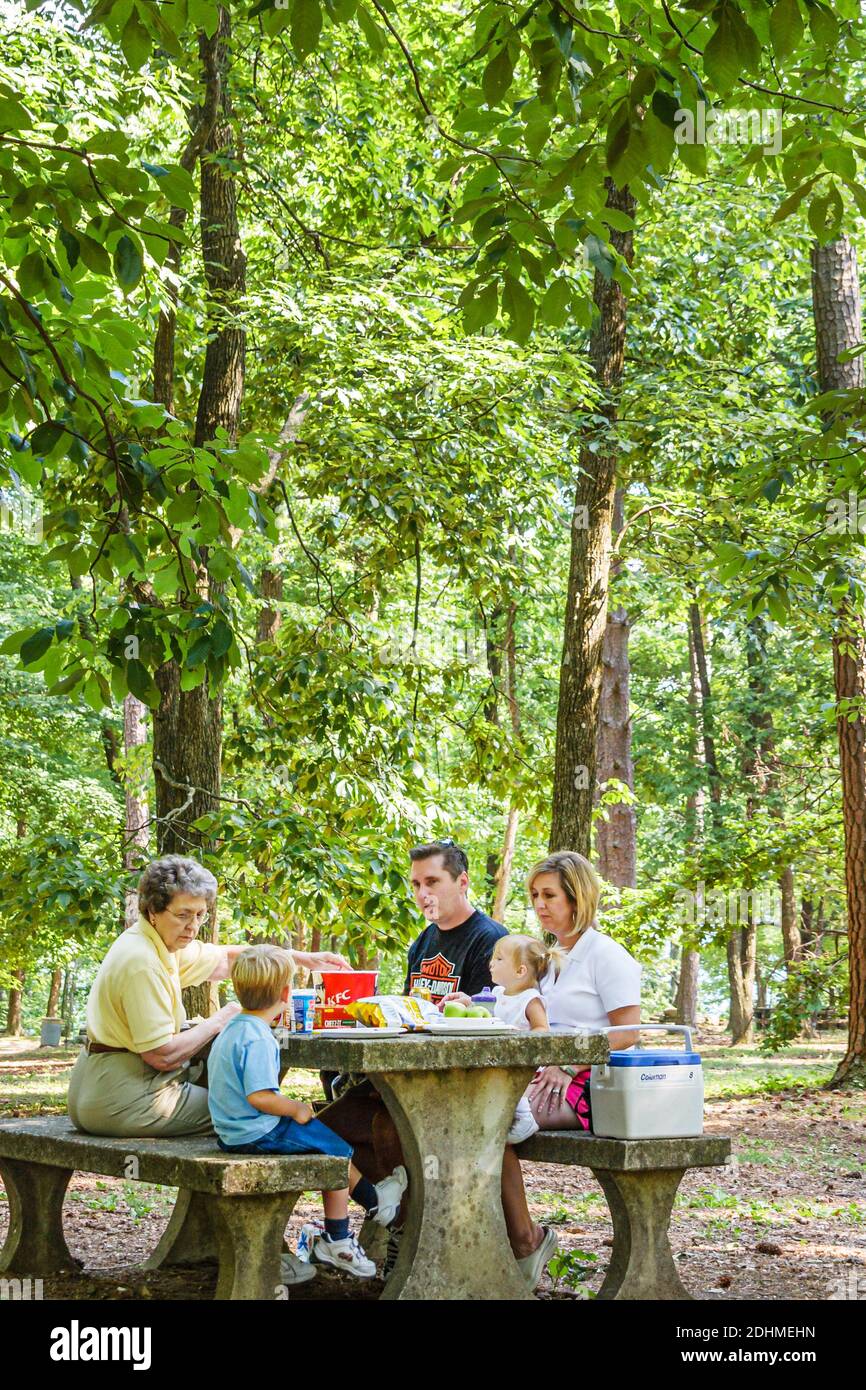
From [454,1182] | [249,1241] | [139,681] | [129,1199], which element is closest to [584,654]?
[129,1199]

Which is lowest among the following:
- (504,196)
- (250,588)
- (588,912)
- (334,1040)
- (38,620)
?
(334,1040)

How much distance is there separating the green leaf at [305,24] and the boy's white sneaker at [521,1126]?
3341 mm

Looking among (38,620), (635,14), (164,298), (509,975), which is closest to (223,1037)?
(509,975)

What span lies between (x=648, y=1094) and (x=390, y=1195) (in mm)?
1038

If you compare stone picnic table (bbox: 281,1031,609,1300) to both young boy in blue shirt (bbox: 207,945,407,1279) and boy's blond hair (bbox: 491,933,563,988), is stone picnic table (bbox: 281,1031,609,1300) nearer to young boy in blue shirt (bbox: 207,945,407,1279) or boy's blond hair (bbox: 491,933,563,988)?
young boy in blue shirt (bbox: 207,945,407,1279)

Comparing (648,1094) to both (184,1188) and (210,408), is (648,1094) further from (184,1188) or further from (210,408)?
(210,408)

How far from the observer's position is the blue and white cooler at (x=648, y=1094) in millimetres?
4543

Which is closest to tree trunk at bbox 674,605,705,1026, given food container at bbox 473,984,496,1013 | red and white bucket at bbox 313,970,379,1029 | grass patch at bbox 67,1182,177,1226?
grass patch at bbox 67,1182,177,1226

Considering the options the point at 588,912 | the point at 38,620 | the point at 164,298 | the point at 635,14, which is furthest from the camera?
the point at 38,620

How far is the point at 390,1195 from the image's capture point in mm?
4938

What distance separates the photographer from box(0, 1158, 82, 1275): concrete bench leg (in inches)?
200

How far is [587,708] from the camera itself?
10320 mm
